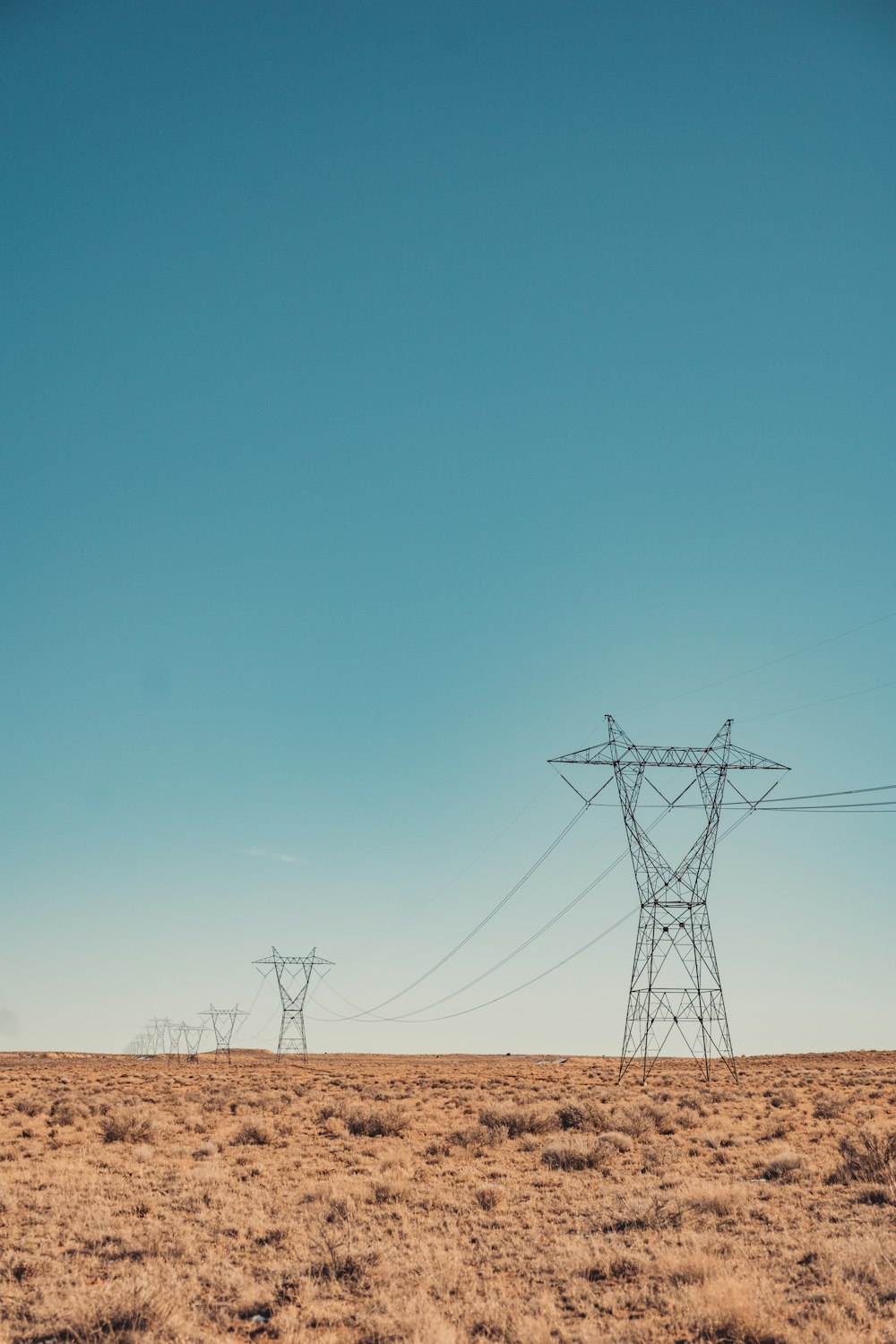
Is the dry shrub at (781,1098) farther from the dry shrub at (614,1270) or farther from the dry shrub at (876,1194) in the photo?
the dry shrub at (614,1270)

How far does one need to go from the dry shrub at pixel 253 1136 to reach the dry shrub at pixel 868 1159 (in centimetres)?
1615

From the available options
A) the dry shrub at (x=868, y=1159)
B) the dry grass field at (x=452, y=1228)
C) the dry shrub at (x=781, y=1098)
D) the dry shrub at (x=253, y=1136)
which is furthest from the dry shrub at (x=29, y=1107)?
the dry shrub at (x=781, y=1098)

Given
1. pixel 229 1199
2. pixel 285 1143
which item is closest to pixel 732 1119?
pixel 285 1143

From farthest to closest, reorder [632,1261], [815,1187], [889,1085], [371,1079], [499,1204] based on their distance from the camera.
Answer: [371,1079]
[889,1085]
[815,1187]
[499,1204]
[632,1261]

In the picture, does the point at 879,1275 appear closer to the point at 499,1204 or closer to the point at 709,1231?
the point at 709,1231

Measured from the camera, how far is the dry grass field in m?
10.5

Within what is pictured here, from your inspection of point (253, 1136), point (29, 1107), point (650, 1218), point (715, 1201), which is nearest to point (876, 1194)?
point (715, 1201)

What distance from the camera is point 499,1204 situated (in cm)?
1709

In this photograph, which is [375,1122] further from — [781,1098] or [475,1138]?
[781,1098]

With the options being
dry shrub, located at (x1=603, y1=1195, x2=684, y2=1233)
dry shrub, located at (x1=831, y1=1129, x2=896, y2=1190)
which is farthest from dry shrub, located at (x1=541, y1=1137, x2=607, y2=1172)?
dry shrub, located at (x1=831, y1=1129, x2=896, y2=1190)

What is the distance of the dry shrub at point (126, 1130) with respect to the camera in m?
26.4

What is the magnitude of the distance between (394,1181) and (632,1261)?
755cm

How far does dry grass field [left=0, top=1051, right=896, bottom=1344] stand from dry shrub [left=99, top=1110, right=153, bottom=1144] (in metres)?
0.07

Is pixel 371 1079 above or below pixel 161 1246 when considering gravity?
below
